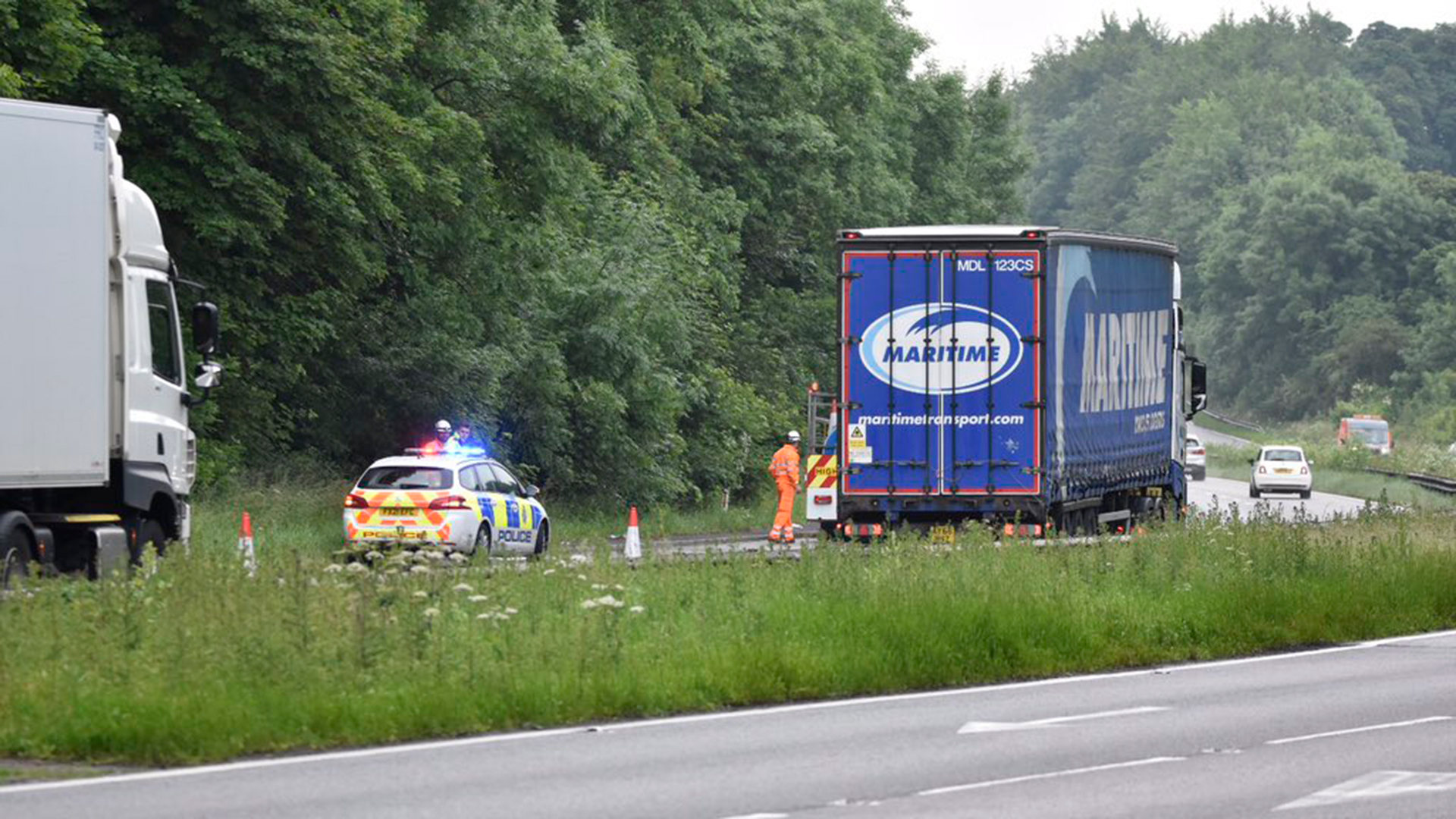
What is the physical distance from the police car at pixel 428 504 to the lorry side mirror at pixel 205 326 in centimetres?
640

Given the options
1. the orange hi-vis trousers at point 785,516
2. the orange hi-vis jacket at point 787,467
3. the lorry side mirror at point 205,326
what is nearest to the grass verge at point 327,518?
the orange hi-vis trousers at point 785,516

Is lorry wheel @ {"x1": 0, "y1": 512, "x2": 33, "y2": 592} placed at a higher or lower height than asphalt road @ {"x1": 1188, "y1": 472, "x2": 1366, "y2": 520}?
lower

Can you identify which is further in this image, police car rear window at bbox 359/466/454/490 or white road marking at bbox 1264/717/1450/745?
police car rear window at bbox 359/466/454/490

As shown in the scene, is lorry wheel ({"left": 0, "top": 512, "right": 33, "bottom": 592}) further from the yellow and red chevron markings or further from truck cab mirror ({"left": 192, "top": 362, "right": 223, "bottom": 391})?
the yellow and red chevron markings

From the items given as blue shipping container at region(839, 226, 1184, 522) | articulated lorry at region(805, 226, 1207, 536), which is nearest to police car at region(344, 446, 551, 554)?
articulated lorry at region(805, 226, 1207, 536)

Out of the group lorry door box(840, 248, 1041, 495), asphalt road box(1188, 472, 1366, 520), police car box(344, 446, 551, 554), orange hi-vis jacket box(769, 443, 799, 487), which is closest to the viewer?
lorry door box(840, 248, 1041, 495)

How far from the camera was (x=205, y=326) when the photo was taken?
22.2 metres

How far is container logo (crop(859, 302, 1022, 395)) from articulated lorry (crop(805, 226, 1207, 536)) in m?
0.01

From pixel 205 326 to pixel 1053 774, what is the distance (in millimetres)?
11497

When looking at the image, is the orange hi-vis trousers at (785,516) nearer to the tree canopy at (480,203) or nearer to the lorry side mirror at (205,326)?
the tree canopy at (480,203)

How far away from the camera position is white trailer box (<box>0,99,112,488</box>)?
1917 cm

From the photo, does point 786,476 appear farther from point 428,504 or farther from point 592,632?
point 592,632

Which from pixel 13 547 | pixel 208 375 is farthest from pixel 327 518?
pixel 13 547

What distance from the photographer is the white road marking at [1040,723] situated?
14930mm
